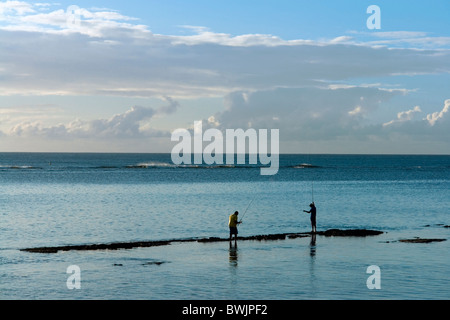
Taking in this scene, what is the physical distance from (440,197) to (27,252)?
55028mm

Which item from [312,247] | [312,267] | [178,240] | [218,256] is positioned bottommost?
[312,267]

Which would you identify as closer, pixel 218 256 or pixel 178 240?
pixel 218 256

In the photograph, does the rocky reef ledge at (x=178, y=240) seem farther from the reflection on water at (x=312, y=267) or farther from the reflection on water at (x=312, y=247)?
the reflection on water at (x=312, y=267)

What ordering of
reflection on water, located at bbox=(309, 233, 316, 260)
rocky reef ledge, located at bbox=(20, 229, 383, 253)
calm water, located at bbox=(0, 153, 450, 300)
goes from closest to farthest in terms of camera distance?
calm water, located at bbox=(0, 153, 450, 300) < reflection on water, located at bbox=(309, 233, 316, 260) < rocky reef ledge, located at bbox=(20, 229, 383, 253)

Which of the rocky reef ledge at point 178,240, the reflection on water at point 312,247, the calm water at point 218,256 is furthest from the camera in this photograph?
the rocky reef ledge at point 178,240

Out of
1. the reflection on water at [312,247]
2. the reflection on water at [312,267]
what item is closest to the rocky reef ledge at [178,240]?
the reflection on water at [312,247]

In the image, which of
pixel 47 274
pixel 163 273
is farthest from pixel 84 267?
pixel 163 273

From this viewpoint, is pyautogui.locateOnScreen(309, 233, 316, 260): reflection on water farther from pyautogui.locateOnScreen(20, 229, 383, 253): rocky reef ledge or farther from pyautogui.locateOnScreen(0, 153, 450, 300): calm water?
pyautogui.locateOnScreen(20, 229, 383, 253): rocky reef ledge

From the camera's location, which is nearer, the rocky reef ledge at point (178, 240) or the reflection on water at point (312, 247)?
the reflection on water at point (312, 247)

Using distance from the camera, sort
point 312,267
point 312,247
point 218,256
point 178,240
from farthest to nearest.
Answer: point 178,240 < point 312,247 < point 218,256 < point 312,267

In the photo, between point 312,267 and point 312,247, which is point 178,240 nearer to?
point 312,247

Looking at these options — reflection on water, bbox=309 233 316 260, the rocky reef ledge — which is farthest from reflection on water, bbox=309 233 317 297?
the rocky reef ledge

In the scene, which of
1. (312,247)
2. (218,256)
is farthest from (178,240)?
(312,247)
